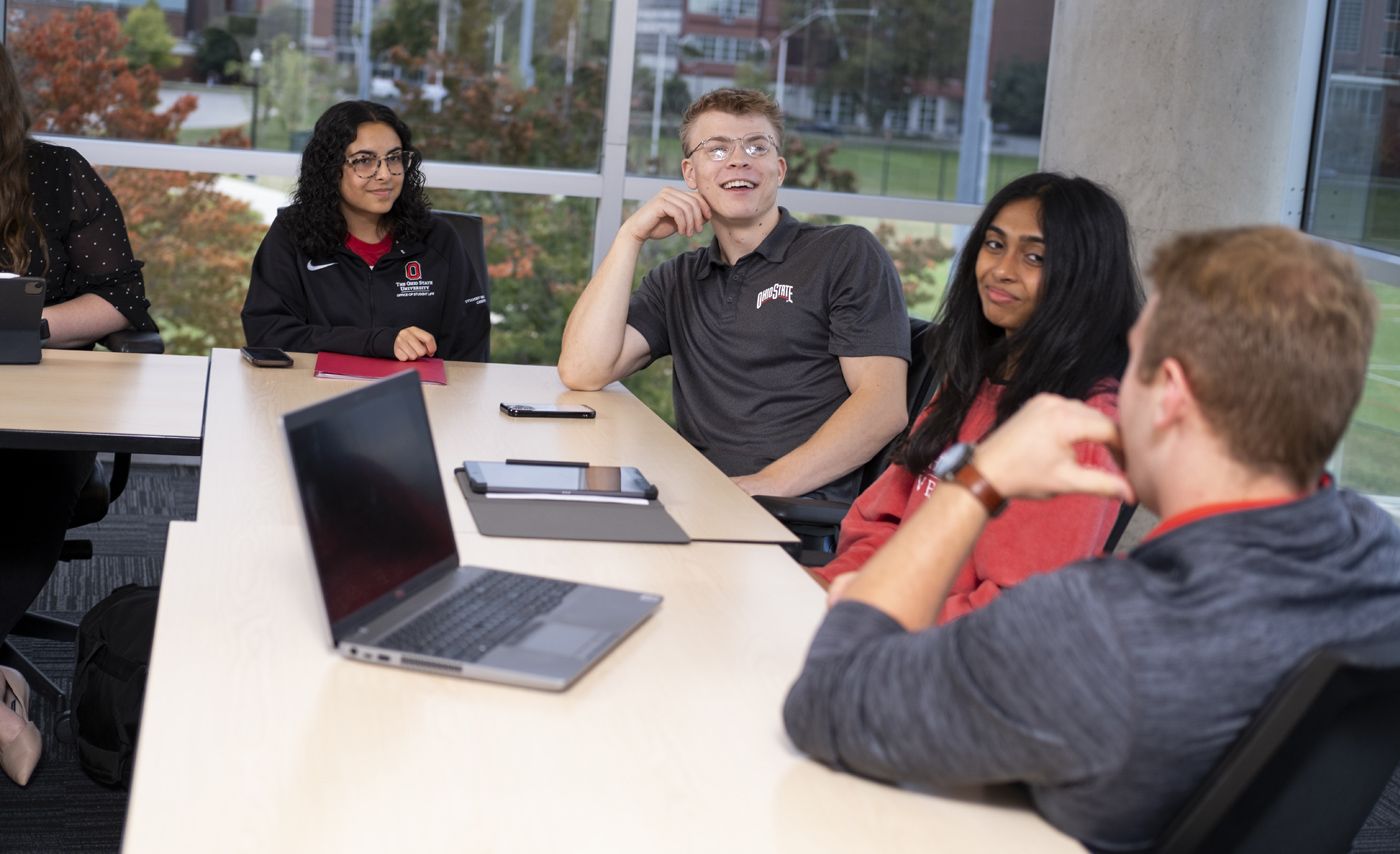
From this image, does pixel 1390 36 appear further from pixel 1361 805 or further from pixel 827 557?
pixel 1361 805

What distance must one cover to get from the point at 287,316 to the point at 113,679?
1.29 metres

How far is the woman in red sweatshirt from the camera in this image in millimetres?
1855

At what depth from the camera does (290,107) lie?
4898 mm

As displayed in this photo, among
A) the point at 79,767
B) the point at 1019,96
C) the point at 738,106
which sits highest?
the point at 1019,96

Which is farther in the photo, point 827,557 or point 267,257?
point 267,257

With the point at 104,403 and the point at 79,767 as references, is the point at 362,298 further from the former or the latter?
the point at 79,767

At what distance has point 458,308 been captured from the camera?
367cm

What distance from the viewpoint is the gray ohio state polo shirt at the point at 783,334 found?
2.92 meters

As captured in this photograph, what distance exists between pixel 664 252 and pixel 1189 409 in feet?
14.2

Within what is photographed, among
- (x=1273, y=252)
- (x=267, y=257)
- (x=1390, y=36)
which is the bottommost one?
(x=267, y=257)

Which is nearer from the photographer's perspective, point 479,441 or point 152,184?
point 479,441

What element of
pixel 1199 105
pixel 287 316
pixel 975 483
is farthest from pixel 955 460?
pixel 1199 105

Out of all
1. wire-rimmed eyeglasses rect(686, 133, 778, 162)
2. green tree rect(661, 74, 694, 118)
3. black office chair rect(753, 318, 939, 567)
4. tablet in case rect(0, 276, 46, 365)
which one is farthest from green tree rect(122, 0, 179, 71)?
black office chair rect(753, 318, 939, 567)

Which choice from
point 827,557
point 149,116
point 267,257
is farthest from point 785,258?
point 149,116
